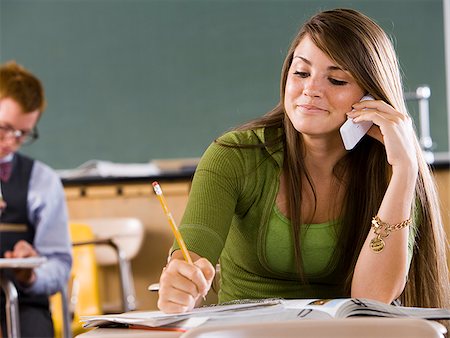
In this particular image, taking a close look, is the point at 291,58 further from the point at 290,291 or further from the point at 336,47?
the point at 290,291

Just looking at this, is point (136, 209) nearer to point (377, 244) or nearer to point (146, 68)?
point (146, 68)

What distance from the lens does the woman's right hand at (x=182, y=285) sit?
4.36 feet

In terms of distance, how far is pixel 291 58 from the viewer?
1.85 m

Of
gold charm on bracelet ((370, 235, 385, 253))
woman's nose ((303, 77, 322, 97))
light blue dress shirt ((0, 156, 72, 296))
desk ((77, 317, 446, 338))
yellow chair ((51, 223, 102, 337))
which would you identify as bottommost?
yellow chair ((51, 223, 102, 337))

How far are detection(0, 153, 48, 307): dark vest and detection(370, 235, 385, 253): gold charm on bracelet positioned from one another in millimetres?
1874

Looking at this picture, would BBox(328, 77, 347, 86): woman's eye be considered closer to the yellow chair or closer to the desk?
the desk

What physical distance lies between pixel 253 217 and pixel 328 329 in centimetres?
85

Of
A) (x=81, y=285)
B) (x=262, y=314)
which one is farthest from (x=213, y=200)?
(x=81, y=285)

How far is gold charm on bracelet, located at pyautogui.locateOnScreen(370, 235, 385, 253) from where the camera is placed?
5.59ft

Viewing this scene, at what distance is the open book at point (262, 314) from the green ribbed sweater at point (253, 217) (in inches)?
18.3

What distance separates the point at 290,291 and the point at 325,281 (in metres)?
0.07

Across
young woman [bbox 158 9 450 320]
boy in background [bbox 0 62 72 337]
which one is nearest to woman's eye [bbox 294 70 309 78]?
young woman [bbox 158 9 450 320]

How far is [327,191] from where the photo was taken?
6.17 feet

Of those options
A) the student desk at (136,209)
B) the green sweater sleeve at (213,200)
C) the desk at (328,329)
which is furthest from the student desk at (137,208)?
the desk at (328,329)
